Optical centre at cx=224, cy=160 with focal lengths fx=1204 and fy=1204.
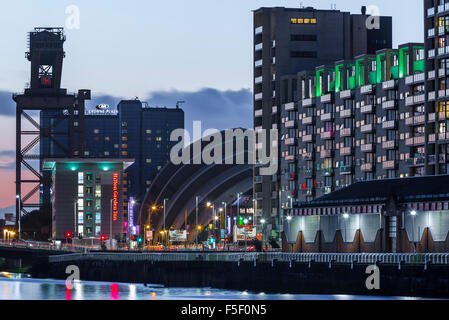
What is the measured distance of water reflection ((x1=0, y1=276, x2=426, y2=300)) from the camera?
449 ft

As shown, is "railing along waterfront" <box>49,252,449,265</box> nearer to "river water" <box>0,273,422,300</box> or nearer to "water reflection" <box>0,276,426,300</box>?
"river water" <box>0,273,422,300</box>

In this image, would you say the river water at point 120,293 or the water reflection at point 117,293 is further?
the water reflection at point 117,293

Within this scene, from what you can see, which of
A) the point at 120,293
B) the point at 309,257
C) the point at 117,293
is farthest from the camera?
the point at 117,293

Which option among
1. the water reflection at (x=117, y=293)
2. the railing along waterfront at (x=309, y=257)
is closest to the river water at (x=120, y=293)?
the water reflection at (x=117, y=293)

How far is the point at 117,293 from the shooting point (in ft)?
497

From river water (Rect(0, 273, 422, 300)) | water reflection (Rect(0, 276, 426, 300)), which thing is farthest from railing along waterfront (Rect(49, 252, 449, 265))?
water reflection (Rect(0, 276, 426, 300))

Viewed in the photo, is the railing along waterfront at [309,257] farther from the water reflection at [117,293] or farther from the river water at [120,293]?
the water reflection at [117,293]

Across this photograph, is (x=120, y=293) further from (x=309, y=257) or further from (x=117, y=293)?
(x=309, y=257)

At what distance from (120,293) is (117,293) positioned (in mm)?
472

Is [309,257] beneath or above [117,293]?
above

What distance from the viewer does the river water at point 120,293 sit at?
447ft

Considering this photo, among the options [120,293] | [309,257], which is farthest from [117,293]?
[309,257]

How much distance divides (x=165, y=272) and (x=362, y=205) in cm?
2985
